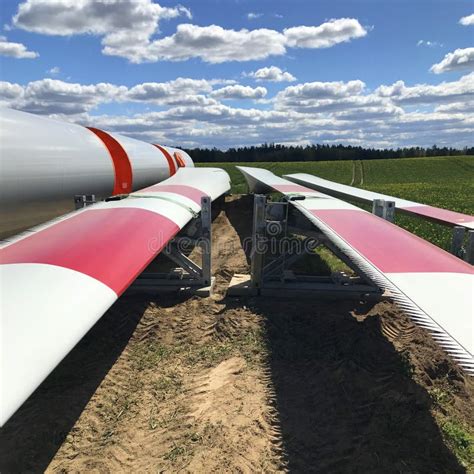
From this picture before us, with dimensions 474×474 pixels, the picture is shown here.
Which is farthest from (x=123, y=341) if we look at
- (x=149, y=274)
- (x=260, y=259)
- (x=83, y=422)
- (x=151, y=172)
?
(x=151, y=172)

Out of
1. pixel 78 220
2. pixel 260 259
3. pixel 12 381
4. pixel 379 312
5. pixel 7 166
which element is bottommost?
pixel 379 312

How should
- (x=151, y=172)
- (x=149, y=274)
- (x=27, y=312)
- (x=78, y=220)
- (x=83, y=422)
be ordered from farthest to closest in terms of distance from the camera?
(x=151, y=172)
(x=149, y=274)
(x=78, y=220)
(x=83, y=422)
(x=27, y=312)

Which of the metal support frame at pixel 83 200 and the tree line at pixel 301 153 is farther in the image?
the tree line at pixel 301 153

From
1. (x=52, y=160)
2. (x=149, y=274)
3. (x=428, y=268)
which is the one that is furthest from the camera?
(x=149, y=274)

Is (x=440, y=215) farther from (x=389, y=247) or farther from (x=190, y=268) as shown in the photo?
(x=190, y=268)

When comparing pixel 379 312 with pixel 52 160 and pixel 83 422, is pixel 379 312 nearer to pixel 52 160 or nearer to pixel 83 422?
pixel 83 422

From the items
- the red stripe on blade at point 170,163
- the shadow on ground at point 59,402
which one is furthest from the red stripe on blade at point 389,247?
the red stripe on blade at point 170,163

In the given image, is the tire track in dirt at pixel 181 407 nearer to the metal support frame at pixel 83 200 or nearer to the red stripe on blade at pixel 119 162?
the metal support frame at pixel 83 200
